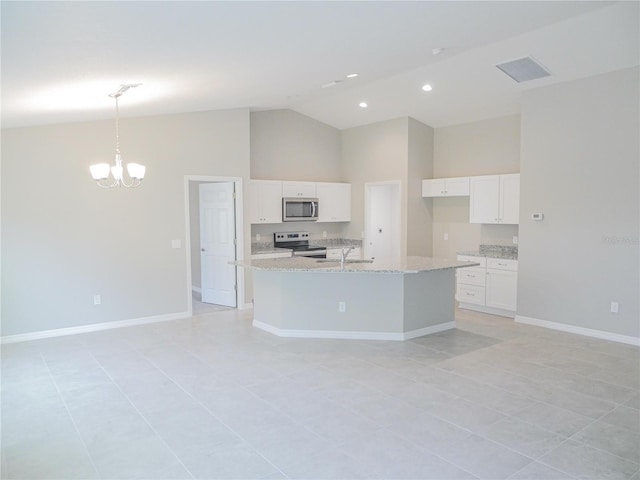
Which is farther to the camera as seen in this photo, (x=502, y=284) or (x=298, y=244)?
(x=298, y=244)

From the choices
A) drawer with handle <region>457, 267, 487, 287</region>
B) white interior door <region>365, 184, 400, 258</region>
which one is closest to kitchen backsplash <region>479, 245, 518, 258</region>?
drawer with handle <region>457, 267, 487, 287</region>

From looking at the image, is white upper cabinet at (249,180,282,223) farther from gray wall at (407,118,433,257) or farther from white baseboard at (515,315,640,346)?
white baseboard at (515,315,640,346)

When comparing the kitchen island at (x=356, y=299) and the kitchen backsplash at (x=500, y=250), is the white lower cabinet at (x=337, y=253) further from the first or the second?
the kitchen island at (x=356, y=299)

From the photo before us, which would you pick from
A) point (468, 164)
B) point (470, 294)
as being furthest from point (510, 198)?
point (470, 294)

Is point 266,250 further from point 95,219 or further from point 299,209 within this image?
point 95,219

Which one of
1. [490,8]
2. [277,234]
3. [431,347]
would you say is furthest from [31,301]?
[490,8]

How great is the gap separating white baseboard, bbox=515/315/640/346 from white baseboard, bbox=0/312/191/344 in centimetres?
474

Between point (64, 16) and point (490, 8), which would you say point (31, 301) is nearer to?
point (64, 16)

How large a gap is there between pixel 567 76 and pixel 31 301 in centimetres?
697

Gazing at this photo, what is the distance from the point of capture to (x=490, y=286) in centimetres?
662

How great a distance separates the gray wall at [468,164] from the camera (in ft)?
22.9

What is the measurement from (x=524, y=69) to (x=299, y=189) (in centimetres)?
398

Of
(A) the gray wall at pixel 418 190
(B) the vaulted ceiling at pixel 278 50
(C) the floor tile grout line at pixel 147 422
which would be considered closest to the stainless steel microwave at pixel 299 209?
(A) the gray wall at pixel 418 190

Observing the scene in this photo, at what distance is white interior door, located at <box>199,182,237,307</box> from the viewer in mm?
7113
